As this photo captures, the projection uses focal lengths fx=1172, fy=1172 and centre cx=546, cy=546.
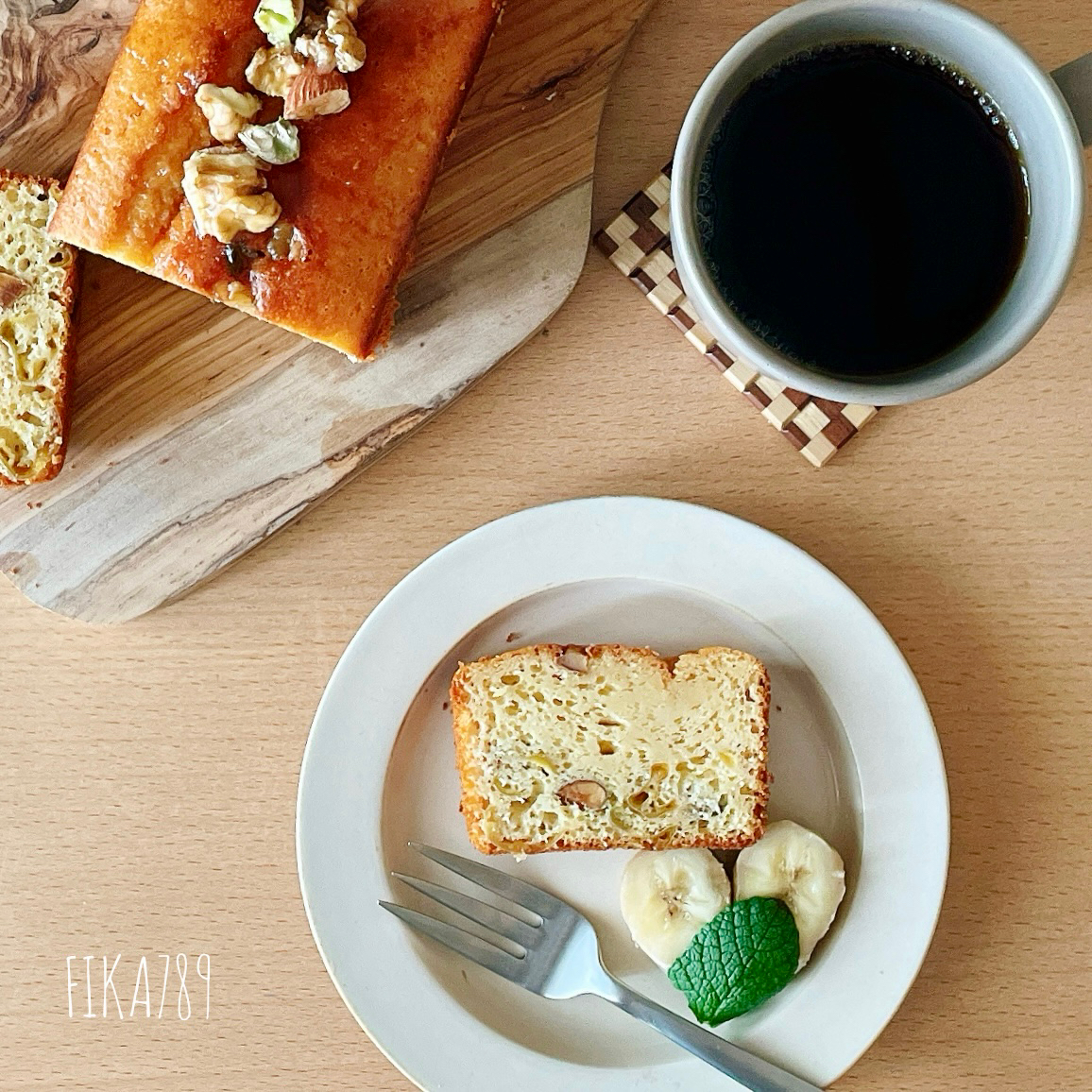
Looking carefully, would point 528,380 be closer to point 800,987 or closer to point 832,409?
point 832,409

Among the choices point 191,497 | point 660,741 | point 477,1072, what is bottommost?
point 477,1072

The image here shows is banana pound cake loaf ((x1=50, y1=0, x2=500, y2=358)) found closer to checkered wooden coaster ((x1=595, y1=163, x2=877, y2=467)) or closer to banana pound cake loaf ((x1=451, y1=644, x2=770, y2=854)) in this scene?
checkered wooden coaster ((x1=595, y1=163, x2=877, y2=467))

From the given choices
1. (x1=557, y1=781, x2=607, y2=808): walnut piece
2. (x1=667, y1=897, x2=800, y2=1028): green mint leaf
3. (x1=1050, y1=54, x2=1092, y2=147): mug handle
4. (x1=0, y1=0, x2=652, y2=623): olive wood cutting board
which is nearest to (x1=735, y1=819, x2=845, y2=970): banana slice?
(x1=667, y1=897, x2=800, y2=1028): green mint leaf

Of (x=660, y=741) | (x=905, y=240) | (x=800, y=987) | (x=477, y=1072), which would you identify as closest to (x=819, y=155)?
(x=905, y=240)

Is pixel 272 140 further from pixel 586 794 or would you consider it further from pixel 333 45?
pixel 586 794

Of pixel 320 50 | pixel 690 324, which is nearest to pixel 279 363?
pixel 320 50

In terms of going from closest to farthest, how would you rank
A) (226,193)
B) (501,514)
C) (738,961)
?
(226,193)
(738,961)
(501,514)
